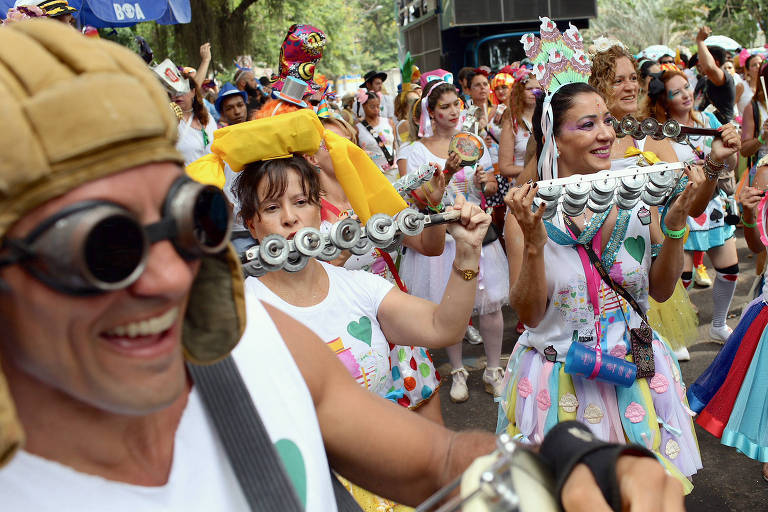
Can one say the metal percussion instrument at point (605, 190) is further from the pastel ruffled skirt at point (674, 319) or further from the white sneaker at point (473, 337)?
the white sneaker at point (473, 337)

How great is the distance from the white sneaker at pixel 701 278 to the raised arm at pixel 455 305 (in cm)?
511

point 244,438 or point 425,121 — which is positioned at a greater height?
point 425,121

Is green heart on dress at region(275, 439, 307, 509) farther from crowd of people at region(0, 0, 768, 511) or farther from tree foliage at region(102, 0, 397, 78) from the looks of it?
tree foliage at region(102, 0, 397, 78)

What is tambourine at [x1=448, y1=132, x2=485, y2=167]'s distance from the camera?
393cm

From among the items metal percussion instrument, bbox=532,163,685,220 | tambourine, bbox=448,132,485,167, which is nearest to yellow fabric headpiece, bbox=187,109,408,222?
metal percussion instrument, bbox=532,163,685,220

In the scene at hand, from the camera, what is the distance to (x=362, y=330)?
2.46 metres

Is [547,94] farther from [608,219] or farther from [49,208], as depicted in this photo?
[49,208]

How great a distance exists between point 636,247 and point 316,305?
1.39 m

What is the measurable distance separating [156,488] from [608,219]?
2260 mm

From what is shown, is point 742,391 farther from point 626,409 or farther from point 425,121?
point 425,121

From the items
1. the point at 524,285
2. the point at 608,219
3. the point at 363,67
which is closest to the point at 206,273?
the point at 524,285

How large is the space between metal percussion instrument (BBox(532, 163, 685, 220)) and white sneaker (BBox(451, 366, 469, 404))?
2.44m

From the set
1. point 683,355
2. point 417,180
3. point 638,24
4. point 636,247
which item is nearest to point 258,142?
point 417,180

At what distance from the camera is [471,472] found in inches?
41.9
